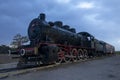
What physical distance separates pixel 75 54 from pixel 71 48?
1.10 metres

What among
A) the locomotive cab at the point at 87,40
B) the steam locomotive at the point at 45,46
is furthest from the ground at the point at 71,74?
the locomotive cab at the point at 87,40

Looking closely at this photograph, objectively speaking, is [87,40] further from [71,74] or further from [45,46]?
[71,74]

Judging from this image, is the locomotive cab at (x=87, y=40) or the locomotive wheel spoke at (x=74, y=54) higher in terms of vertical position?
the locomotive cab at (x=87, y=40)

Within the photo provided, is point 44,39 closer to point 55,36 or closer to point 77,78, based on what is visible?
point 55,36

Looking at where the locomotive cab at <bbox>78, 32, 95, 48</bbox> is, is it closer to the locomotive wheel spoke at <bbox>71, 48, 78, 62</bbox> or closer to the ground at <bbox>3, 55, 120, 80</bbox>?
the locomotive wheel spoke at <bbox>71, 48, 78, 62</bbox>

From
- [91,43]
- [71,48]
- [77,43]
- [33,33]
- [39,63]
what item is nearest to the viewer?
[39,63]

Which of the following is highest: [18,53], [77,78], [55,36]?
[55,36]

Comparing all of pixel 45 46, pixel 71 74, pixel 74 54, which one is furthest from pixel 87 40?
pixel 71 74

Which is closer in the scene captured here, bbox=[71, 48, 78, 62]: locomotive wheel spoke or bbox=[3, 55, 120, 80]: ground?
bbox=[3, 55, 120, 80]: ground

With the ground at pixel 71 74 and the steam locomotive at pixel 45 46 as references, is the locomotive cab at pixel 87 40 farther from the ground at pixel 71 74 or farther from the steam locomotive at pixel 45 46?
the ground at pixel 71 74

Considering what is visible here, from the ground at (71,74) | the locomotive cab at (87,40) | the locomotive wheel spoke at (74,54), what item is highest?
the locomotive cab at (87,40)

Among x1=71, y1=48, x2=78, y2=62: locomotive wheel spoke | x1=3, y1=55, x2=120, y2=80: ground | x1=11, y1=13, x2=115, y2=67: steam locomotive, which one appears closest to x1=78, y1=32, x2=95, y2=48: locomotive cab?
x1=71, y1=48, x2=78, y2=62: locomotive wheel spoke

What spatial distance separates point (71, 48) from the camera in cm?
2183

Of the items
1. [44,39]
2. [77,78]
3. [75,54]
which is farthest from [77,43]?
[77,78]
